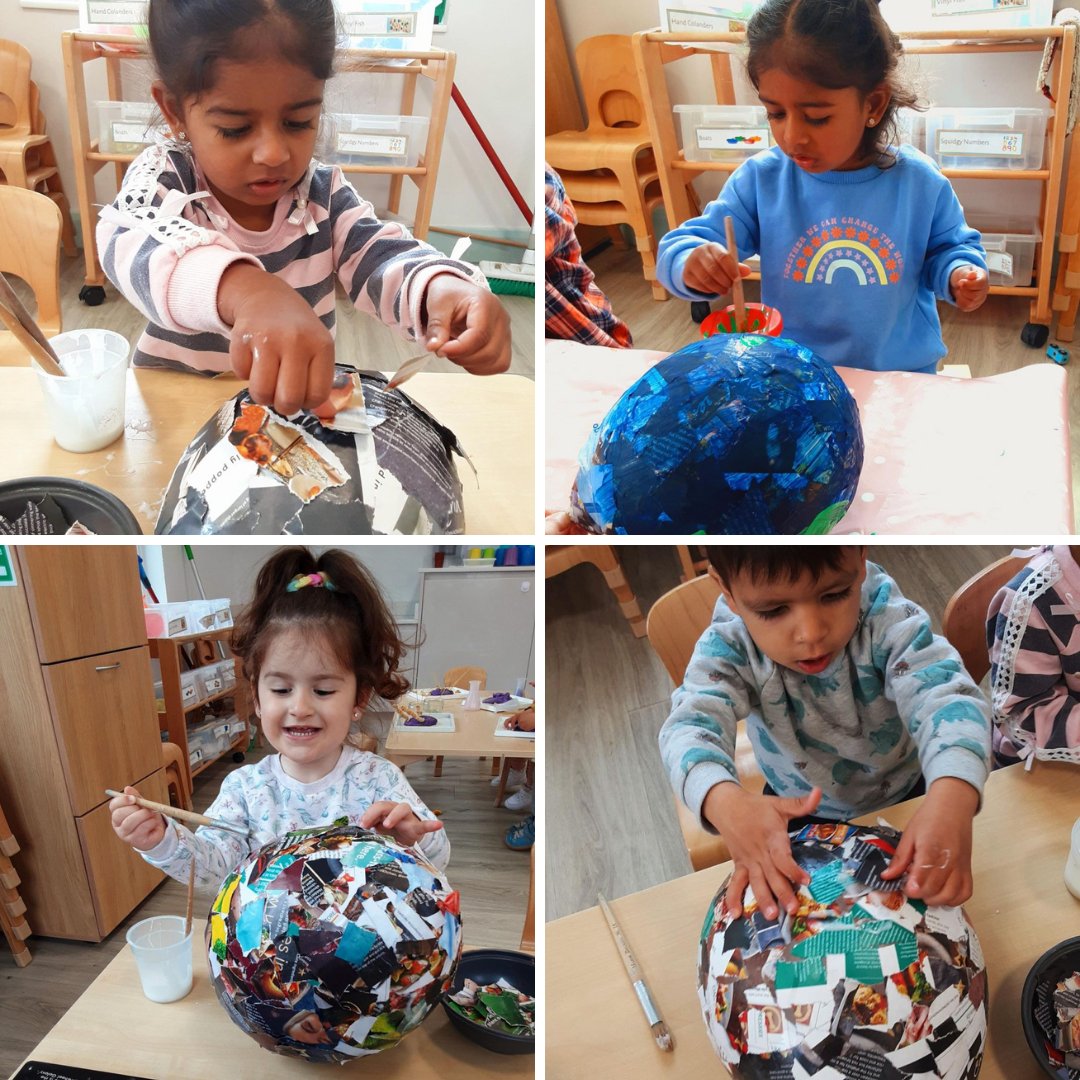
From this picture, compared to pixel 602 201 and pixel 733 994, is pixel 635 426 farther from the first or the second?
pixel 602 201

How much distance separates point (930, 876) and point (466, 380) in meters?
0.69

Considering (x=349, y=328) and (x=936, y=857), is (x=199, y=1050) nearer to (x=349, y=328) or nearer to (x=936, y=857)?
(x=936, y=857)

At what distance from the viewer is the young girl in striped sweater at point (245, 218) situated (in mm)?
552

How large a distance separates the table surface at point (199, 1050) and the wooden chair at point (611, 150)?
102cm

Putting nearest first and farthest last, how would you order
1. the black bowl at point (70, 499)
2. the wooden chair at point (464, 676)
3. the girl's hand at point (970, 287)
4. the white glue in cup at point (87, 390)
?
the black bowl at point (70, 499) < the white glue in cup at point (87, 390) < the girl's hand at point (970, 287) < the wooden chair at point (464, 676)

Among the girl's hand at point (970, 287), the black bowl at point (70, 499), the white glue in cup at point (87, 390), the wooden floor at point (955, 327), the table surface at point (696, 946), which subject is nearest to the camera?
the table surface at point (696, 946)

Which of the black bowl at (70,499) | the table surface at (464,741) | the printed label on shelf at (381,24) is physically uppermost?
the printed label on shelf at (381,24)

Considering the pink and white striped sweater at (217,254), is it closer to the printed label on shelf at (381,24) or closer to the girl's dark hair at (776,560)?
the printed label on shelf at (381,24)

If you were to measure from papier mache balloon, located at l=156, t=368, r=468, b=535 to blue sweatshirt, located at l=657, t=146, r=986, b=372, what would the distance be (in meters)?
0.54

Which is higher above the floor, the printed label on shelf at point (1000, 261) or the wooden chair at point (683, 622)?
the printed label on shelf at point (1000, 261)

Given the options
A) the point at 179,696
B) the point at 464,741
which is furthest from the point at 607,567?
the point at 179,696

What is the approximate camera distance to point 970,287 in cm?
95

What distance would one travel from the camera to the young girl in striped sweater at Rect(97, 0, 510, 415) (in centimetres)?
55

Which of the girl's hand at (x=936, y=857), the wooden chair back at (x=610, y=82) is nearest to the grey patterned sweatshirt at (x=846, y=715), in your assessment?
the girl's hand at (x=936, y=857)
